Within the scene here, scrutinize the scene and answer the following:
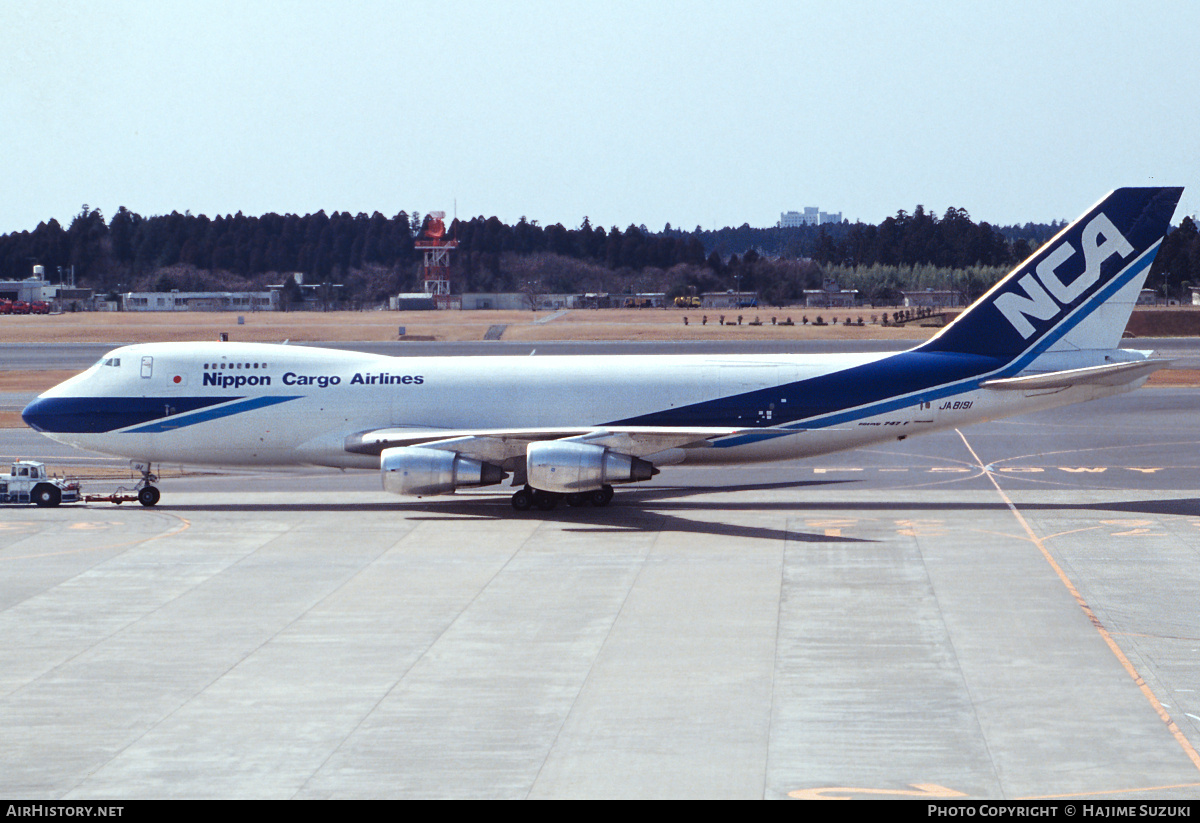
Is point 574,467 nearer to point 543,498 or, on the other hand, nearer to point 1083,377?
point 543,498

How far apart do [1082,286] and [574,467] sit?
55.1ft

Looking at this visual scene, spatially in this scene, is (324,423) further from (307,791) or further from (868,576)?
(307,791)

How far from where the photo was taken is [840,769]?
16.5 metres

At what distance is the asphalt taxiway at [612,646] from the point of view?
54.8 ft

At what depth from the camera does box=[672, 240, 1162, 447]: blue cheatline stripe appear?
127 ft

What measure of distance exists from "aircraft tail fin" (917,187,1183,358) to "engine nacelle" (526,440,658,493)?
38.9ft

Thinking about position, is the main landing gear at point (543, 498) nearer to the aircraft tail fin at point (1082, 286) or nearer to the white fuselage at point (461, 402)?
the white fuselage at point (461, 402)

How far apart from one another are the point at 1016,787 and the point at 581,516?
22.3m

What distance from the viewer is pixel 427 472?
36000 millimetres

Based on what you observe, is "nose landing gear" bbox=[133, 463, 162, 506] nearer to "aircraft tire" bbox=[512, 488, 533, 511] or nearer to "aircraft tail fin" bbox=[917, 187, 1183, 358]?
"aircraft tire" bbox=[512, 488, 533, 511]

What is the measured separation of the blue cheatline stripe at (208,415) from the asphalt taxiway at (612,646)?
2.59 meters

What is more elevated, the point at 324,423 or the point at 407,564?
the point at 324,423

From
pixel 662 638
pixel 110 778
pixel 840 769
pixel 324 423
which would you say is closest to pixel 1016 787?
pixel 840 769
